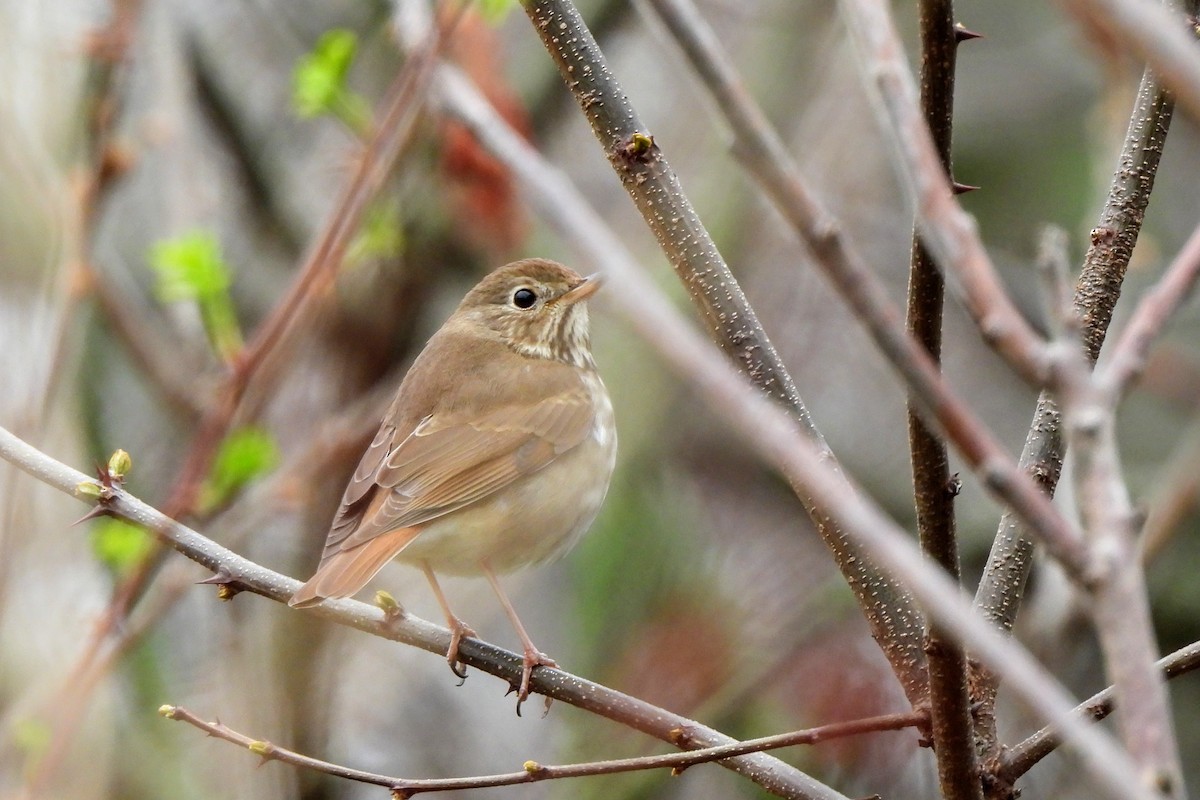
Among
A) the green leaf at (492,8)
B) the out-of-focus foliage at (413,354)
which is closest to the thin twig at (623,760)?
the out-of-focus foliage at (413,354)

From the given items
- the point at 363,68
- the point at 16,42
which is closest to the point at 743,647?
the point at 363,68

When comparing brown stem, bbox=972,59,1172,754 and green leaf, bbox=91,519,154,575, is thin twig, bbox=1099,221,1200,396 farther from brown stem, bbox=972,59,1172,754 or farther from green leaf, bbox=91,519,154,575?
green leaf, bbox=91,519,154,575

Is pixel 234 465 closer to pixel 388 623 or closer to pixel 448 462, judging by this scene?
pixel 448 462

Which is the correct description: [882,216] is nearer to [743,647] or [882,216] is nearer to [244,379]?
[743,647]

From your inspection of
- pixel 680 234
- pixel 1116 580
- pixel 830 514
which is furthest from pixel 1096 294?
pixel 1116 580

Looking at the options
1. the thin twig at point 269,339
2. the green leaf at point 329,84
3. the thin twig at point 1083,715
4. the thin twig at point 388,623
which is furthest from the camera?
the green leaf at point 329,84

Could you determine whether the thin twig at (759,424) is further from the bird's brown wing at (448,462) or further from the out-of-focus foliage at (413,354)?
the out-of-focus foliage at (413,354)
